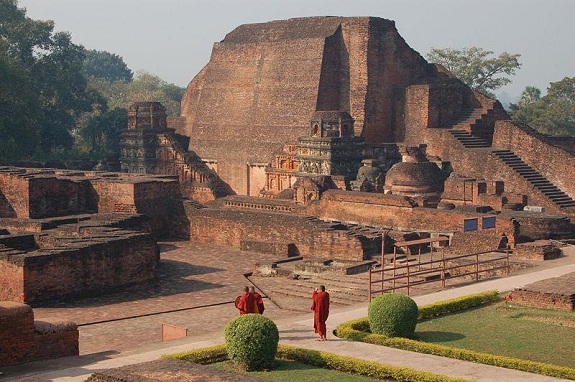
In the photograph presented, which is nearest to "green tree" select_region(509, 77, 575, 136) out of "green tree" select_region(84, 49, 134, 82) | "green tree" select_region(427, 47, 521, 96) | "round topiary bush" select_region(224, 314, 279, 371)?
"green tree" select_region(427, 47, 521, 96)

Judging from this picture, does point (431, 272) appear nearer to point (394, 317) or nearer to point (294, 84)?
point (394, 317)

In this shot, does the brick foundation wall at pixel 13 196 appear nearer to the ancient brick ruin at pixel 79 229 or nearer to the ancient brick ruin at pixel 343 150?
the ancient brick ruin at pixel 79 229

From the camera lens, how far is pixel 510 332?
14359mm

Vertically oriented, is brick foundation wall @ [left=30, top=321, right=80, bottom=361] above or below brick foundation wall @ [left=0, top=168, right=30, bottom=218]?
below

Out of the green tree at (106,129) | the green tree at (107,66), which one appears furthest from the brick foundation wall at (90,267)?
the green tree at (107,66)

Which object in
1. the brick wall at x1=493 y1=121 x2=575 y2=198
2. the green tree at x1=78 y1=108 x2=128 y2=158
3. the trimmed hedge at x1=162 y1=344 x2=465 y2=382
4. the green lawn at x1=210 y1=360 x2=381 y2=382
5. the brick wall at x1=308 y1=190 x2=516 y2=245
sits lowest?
the green lawn at x1=210 y1=360 x2=381 y2=382

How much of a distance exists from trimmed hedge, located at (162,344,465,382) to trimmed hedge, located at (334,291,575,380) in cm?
115

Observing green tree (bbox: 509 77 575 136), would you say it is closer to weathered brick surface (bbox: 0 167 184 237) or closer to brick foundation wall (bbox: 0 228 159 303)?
weathered brick surface (bbox: 0 167 184 237)

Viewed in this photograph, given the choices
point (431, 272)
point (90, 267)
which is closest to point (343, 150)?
point (431, 272)

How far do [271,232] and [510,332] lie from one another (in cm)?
1181

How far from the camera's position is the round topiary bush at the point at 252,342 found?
12.2 meters

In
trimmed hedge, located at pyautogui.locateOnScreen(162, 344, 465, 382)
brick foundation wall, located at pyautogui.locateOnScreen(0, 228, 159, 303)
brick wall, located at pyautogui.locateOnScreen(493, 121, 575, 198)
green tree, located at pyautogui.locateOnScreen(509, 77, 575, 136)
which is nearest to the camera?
trimmed hedge, located at pyautogui.locateOnScreen(162, 344, 465, 382)

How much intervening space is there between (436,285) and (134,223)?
27.7ft

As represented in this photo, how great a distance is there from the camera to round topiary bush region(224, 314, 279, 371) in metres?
12.2
